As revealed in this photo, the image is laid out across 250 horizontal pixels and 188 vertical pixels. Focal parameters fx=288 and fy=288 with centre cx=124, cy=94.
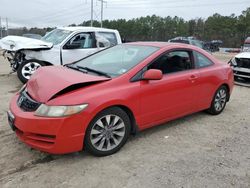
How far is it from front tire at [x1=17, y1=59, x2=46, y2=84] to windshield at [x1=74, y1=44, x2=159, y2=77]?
3668mm

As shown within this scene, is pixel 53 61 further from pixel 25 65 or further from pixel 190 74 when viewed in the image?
pixel 190 74

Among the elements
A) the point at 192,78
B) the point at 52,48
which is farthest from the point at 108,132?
the point at 52,48

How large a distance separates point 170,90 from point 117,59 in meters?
0.98

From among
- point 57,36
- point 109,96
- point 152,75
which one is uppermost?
point 57,36

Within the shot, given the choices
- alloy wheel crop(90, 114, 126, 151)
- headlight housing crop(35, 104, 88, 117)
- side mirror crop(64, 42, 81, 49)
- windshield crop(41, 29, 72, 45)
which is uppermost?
windshield crop(41, 29, 72, 45)

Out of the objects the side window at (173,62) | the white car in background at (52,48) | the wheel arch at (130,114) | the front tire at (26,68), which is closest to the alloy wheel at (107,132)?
the wheel arch at (130,114)

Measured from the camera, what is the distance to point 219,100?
5770mm

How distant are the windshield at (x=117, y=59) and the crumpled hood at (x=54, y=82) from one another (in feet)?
1.21

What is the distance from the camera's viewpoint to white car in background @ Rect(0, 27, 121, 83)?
8086 millimetres

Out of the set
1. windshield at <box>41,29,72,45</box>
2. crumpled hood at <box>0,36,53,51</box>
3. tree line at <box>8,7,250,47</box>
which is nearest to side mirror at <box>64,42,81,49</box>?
windshield at <box>41,29,72,45</box>

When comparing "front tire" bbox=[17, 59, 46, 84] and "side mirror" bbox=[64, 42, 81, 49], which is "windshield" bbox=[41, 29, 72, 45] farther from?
"front tire" bbox=[17, 59, 46, 84]

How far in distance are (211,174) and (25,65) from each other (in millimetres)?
6249

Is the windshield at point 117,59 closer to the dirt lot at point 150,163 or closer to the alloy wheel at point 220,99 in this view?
the dirt lot at point 150,163

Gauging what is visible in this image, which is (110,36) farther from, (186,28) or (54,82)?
(186,28)
